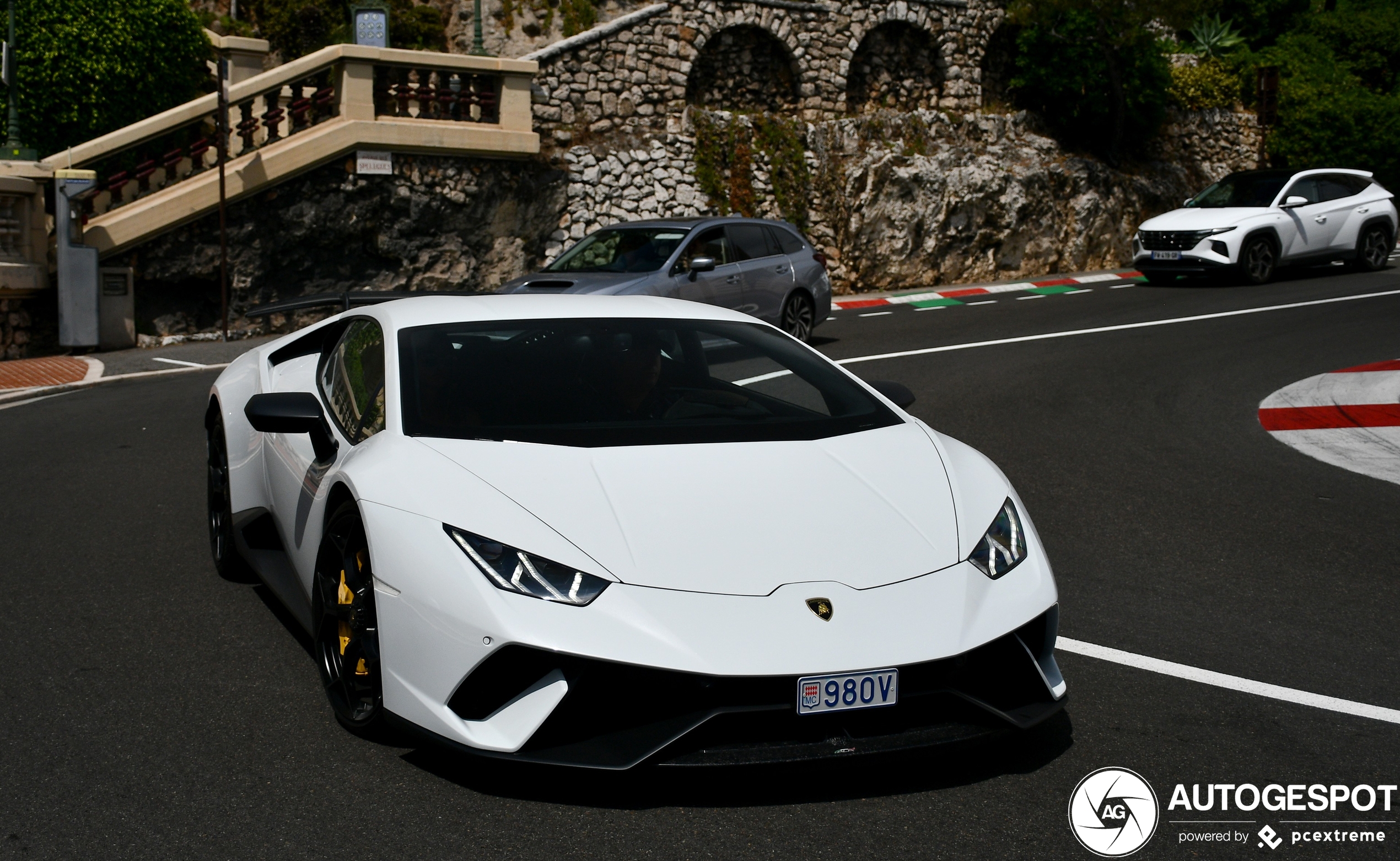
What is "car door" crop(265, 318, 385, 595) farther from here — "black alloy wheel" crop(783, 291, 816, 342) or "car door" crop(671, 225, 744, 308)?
"black alloy wheel" crop(783, 291, 816, 342)

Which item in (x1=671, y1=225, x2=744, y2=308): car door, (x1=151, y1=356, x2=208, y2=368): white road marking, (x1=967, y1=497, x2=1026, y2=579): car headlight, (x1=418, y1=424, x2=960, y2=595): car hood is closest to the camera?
(x1=418, y1=424, x2=960, y2=595): car hood

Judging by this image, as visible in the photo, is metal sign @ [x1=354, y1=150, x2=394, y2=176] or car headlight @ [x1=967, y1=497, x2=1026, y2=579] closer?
car headlight @ [x1=967, y1=497, x2=1026, y2=579]

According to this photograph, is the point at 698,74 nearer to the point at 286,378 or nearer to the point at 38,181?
the point at 38,181

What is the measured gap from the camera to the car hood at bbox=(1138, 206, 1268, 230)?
20125mm

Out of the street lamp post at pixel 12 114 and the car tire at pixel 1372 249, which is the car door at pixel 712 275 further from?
the car tire at pixel 1372 249

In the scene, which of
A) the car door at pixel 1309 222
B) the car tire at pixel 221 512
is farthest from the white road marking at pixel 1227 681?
the car door at pixel 1309 222

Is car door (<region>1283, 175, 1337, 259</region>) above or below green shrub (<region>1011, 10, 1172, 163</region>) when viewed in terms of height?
below

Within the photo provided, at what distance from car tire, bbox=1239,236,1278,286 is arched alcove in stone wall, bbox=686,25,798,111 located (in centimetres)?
893

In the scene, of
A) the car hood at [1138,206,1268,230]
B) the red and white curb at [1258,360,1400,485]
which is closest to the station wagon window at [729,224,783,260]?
the red and white curb at [1258,360,1400,485]

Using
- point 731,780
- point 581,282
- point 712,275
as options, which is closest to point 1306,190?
point 712,275

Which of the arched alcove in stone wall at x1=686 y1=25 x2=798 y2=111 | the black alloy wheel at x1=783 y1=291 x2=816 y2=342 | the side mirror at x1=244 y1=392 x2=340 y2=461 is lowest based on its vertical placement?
the black alloy wheel at x1=783 y1=291 x2=816 y2=342

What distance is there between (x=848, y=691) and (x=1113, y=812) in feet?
2.78

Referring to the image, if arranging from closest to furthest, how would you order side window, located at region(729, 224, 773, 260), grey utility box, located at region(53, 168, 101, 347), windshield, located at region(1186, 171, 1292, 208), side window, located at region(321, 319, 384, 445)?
side window, located at region(321, 319, 384, 445) → side window, located at region(729, 224, 773, 260) → grey utility box, located at region(53, 168, 101, 347) → windshield, located at region(1186, 171, 1292, 208)

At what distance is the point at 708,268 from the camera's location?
13203 millimetres
